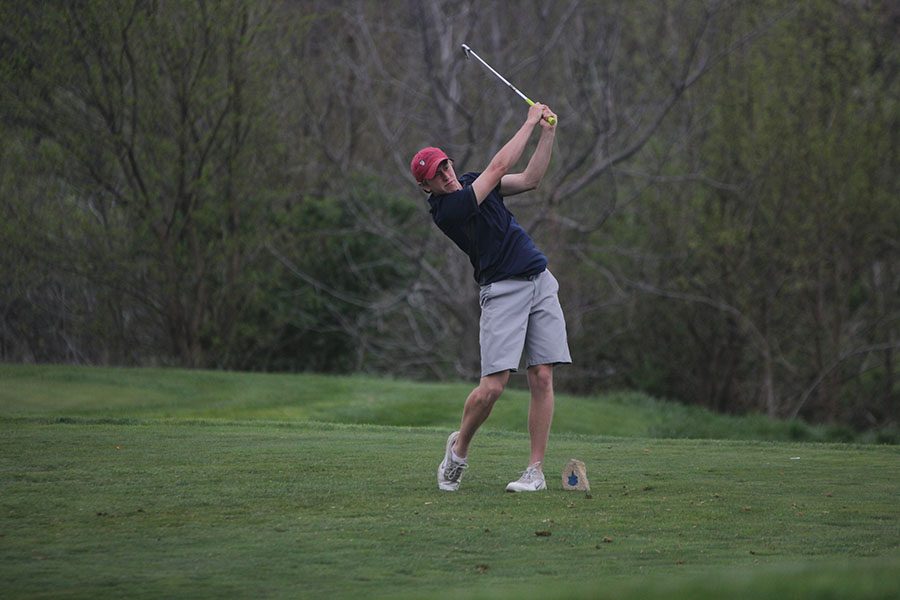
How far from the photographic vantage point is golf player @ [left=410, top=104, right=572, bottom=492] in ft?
22.7

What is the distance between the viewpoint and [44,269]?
1919 centimetres

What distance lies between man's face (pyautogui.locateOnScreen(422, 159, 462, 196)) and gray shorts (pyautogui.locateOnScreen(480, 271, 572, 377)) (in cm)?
57

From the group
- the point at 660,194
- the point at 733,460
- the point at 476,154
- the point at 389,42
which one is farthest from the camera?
the point at 389,42

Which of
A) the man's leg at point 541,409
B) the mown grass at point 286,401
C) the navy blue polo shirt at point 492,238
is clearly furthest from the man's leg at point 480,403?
the mown grass at point 286,401

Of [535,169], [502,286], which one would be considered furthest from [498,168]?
[502,286]

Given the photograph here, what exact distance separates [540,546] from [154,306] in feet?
49.1

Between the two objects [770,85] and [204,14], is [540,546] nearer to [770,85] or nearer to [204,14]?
[204,14]

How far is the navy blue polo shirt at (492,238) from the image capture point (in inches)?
276

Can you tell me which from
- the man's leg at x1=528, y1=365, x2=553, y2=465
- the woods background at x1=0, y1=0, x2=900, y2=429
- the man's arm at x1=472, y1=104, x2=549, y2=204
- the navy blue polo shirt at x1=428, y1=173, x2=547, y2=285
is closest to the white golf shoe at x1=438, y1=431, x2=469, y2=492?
the man's leg at x1=528, y1=365, x2=553, y2=465

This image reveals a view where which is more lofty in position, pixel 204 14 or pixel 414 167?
pixel 204 14

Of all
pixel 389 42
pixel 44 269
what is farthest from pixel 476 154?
pixel 44 269

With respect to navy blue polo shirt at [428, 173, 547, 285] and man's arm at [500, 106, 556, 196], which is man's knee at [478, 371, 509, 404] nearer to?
navy blue polo shirt at [428, 173, 547, 285]

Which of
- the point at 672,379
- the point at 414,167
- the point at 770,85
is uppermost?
the point at 770,85

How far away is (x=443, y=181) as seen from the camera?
7.02 metres
